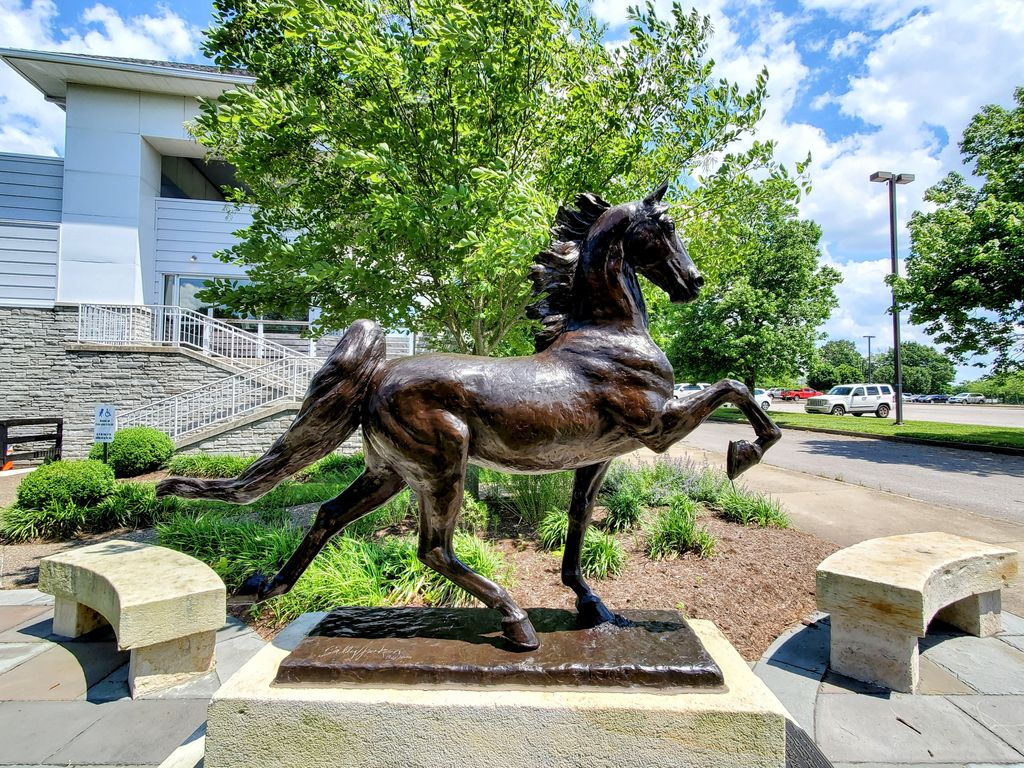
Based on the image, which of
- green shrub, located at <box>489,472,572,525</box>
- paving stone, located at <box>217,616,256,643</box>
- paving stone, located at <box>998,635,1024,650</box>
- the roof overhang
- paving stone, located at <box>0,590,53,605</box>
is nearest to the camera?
paving stone, located at <box>998,635,1024,650</box>

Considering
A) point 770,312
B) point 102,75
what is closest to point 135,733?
point 102,75

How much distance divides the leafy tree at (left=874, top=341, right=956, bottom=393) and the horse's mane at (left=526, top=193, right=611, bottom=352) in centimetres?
8812

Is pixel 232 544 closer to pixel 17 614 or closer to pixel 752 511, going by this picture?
pixel 17 614

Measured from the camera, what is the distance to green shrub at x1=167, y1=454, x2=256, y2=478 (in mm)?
10227

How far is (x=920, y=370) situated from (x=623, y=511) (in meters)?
94.0

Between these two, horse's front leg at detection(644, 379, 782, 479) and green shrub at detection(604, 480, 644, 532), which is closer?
horse's front leg at detection(644, 379, 782, 479)

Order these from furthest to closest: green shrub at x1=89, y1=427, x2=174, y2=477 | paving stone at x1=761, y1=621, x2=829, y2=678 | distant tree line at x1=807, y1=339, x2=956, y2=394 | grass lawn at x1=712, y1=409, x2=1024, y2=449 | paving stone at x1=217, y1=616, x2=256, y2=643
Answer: distant tree line at x1=807, y1=339, x2=956, y2=394, grass lawn at x1=712, y1=409, x2=1024, y2=449, green shrub at x1=89, y1=427, x2=174, y2=477, paving stone at x1=217, y1=616, x2=256, y2=643, paving stone at x1=761, y1=621, x2=829, y2=678

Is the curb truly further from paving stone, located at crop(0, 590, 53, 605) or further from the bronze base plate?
paving stone, located at crop(0, 590, 53, 605)

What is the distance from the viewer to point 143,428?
36.8 ft

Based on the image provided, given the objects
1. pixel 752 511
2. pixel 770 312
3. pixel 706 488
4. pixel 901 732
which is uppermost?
pixel 770 312

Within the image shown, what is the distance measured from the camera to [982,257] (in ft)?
39.7

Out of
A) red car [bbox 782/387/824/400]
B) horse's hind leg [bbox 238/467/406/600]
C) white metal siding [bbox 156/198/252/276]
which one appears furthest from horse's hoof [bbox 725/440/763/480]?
red car [bbox 782/387/824/400]

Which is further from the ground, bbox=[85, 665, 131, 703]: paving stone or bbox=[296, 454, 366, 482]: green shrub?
bbox=[296, 454, 366, 482]: green shrub

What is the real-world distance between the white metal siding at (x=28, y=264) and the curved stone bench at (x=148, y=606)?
47.7 feet
